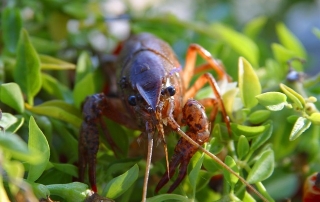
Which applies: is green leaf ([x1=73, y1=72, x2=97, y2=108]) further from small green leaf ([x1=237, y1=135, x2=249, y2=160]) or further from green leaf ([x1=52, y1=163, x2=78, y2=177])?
small green leaf ([x1=237, y1=135, x2=249, y2=160])

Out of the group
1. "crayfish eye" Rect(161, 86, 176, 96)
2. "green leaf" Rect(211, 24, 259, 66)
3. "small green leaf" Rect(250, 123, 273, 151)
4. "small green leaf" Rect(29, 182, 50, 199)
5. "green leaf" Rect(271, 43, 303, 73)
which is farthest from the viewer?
"green leaf" Rect(211, 24, 259, 66)

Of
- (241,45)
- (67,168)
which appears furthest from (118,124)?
(241,45)

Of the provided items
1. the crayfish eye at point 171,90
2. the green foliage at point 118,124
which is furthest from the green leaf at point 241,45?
the crayfish eye at point 171,90

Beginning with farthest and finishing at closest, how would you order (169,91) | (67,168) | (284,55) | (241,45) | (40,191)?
(241,45), (284,55), (169,91), (67,168), (40,191)

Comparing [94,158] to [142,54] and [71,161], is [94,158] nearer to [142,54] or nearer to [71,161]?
[71,161]

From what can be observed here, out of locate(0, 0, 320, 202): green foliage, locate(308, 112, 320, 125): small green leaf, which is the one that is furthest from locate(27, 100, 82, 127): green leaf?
locate(308, 112, 320, 125): small green leaf

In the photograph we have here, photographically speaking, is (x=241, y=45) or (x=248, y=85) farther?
(x=241, y=45)

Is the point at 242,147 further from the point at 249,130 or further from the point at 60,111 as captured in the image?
the point at 60,111
